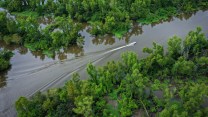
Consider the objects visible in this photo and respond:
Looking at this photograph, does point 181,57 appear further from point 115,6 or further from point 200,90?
point 115,6

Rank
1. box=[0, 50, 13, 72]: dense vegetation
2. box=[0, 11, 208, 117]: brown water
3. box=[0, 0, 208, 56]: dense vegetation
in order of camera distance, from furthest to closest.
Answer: box=[0, 0, 208, 56]: dense vegetation → box=[0, 50, 13, 72]: dense vegetation → box=[0, 11, 208, 117]: brown water

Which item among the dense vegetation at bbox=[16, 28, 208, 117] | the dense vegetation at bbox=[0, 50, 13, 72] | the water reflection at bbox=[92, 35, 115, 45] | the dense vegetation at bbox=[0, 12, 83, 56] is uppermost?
the dense vegetation at bbox=[0, 12, 83, 56]

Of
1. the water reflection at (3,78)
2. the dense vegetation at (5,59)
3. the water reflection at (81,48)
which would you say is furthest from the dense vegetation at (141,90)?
the dense vegetation at (5,59)

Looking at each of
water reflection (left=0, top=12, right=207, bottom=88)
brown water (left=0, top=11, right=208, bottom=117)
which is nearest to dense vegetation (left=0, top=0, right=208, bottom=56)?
water reflection (left=0, top=12, right=207, bottom=88)

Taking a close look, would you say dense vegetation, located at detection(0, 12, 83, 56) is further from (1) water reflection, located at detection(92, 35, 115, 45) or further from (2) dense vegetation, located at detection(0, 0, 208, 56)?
(1) water reflection, located at detection(92, 35, 115, 45)

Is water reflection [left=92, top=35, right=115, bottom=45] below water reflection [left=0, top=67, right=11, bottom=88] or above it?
above
